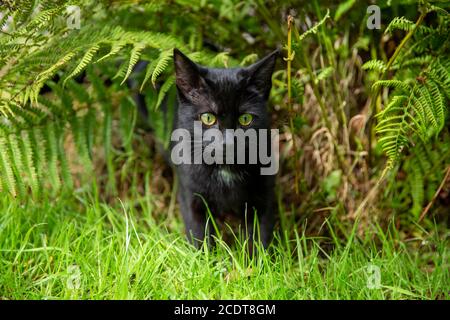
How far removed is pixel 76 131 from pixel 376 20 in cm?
154

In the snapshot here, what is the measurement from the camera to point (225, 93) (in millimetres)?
2203

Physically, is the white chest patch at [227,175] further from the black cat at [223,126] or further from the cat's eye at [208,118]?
the cat's eye at [208,118]

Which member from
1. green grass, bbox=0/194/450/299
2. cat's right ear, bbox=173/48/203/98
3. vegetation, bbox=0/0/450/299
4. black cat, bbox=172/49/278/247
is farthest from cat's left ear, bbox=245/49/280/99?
green grass, bbox=0/194/450/299

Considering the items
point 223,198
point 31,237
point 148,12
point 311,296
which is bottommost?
point 311,296

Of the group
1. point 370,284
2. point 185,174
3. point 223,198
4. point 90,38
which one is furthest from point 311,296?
point 90,38

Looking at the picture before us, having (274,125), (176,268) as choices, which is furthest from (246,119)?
(176,268)

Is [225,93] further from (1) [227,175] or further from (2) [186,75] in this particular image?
(1) [227,175]

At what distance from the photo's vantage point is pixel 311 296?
1.94 meters

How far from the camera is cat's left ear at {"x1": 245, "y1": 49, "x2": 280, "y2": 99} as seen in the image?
85.4 inches

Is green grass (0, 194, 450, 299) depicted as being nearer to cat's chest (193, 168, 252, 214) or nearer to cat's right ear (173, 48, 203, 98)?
cat's chest (193, 168, 252, 214)

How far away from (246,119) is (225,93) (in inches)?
5.8

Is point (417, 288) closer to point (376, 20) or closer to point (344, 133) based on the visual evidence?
point (344, 133)

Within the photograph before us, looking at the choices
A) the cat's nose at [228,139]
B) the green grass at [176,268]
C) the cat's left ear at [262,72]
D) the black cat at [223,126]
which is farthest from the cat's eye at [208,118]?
the green grass at [176,268]

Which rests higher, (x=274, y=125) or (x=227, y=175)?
(x=274, y=125)
